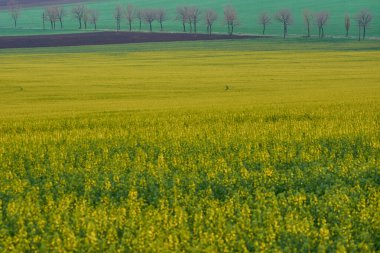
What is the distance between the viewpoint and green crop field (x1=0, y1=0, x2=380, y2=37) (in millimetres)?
120125

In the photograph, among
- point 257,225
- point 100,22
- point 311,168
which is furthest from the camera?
point 100,22

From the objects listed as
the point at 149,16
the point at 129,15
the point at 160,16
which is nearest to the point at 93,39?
the point at 149,16

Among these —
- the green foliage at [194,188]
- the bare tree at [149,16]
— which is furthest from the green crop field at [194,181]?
the bare tree at [149,16]

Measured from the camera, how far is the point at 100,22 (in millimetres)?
144250

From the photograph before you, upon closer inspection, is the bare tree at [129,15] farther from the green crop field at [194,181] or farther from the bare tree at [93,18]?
the green crop field at [194,181]

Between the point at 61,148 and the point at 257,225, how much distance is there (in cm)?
725

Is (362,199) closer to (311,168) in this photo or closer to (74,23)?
(311,168)

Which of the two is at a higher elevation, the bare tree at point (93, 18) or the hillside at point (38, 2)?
the hillside at point (38, 2)

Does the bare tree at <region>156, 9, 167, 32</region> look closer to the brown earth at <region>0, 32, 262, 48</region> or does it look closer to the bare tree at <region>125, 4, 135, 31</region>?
the bare tree at <region>125, 4, 135, 31</region>

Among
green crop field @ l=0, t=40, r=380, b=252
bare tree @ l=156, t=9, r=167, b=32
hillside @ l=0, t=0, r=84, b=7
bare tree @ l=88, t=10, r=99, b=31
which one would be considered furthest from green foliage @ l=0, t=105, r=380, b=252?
hillside @ l=0, t=0, r=84, b=7

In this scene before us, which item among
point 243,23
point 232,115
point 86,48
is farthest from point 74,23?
point 232,115

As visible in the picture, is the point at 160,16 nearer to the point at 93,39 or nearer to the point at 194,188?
→ the point at 93,39

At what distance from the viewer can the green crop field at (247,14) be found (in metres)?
120

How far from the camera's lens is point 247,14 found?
472ft
